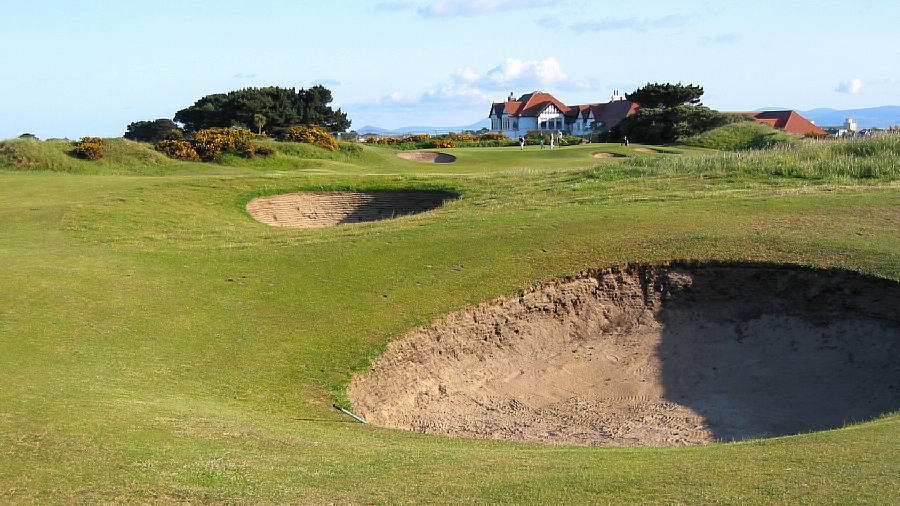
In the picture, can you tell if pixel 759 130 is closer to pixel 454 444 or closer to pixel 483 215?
pixel 483 215

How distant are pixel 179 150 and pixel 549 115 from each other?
8898 centimetres

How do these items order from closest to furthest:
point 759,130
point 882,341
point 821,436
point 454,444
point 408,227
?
point 821,436 → point 454,444 → point 882,341 → point 408,227 → point 759,130

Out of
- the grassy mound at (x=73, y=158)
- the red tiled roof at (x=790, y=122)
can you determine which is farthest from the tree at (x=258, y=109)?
the red tiled roof at (x=790, y=122)

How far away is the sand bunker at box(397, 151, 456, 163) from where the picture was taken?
55612mm

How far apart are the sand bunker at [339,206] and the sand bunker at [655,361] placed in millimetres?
13345

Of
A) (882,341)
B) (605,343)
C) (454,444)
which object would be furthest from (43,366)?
(882,341)

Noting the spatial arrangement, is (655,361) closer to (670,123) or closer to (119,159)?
(119,159)

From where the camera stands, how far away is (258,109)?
248 ft

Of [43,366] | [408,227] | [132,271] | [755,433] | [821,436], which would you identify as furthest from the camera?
[408,227]

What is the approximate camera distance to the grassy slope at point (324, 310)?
8289mm

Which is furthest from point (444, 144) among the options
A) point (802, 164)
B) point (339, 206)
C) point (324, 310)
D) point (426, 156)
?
point (324, 310)

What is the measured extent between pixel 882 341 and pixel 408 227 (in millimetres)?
12188

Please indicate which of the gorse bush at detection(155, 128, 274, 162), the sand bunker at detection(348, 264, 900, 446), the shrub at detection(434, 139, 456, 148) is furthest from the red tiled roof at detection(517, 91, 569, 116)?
the sand bunker at detection(348, 264, 900, 446)

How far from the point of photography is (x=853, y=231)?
19.5 m
